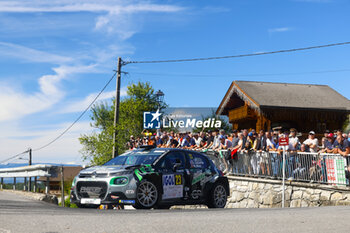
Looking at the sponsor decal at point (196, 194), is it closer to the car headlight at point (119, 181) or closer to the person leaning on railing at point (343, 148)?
the car headlight at point (119, 181)

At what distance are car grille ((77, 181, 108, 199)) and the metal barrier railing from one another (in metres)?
7.28

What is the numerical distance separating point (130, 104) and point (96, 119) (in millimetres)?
23888

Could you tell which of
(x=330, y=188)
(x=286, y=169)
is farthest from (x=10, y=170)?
(x=330, y=188)

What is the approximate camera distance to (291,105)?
2938 cm

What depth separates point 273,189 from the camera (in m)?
15.9

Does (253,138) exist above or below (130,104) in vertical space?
below

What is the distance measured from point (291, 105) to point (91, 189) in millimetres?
21146

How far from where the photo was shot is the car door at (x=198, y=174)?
11820 mm

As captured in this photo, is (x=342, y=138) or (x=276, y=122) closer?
(x=342, y=138)

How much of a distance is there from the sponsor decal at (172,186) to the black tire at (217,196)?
1039 mm

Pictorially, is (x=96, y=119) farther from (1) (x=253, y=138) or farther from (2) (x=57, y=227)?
(2) (x=57, y=227)

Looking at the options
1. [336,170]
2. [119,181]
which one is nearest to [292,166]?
[336,170]

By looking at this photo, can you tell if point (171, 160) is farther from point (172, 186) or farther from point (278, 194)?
point (278, 194)

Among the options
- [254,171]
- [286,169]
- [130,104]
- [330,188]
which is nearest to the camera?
[330,188]
